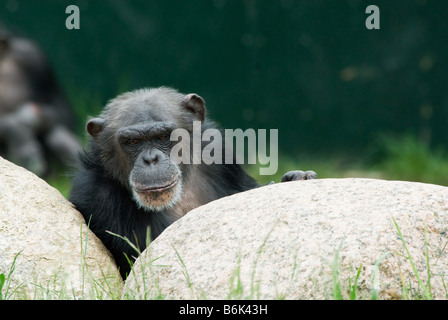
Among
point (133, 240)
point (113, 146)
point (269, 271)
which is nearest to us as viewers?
point (269, 271)

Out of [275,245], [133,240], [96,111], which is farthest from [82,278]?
[96,111]

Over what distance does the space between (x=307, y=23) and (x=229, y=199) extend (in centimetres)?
719

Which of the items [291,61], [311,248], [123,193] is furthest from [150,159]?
[291,61]

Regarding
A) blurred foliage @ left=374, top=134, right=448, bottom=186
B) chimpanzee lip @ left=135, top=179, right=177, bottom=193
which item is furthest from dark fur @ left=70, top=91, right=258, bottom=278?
blurred foliage @ left=374, top=134, right=448, bottom=186

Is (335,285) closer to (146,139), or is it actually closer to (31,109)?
(146,139)

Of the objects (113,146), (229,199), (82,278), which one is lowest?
(82,278)

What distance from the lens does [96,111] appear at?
457 inches

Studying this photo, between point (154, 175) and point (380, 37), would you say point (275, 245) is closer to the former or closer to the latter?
point (154, 175)

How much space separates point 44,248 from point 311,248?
1921 mm

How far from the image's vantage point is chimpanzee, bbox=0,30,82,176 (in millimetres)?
11852

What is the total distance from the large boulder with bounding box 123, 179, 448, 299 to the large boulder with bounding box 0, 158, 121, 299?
48 cm

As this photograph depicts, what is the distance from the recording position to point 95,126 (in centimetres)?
621

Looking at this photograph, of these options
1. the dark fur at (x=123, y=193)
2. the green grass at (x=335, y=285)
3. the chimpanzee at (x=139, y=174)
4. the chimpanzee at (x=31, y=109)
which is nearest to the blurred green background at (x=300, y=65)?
the chimpanzee at (x=31, y=109)

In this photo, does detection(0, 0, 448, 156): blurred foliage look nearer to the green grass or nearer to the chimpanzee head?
the chimpanzee head
